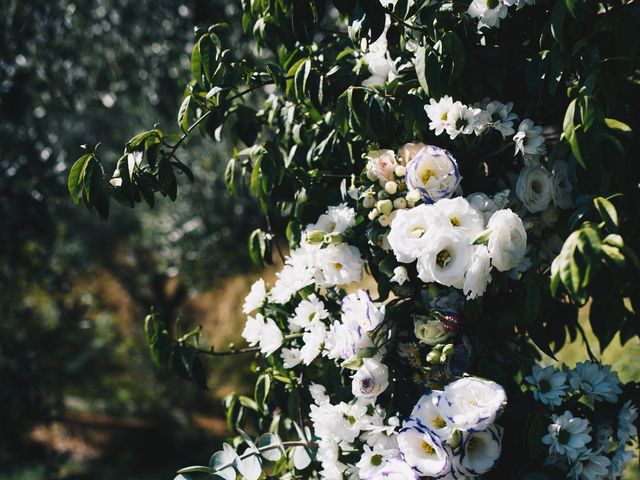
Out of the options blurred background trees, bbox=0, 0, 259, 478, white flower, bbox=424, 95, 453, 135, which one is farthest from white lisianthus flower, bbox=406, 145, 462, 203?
blurred background trees, bbox=0, 0, 259, 478

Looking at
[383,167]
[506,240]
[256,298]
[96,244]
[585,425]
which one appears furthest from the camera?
[96,244]

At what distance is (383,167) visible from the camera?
145cm

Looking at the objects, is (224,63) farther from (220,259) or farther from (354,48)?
(220,259)

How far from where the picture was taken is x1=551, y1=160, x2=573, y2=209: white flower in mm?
1353

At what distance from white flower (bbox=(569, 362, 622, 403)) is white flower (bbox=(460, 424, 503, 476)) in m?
0.27

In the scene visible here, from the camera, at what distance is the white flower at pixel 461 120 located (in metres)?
1.36

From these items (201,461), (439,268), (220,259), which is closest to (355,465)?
(439,268)

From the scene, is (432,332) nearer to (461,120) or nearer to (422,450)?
(422,450)

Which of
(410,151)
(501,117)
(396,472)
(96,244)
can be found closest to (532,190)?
(501,117)

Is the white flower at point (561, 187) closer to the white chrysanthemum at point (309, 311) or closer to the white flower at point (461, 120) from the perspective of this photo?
the white flower at point (461, 120)

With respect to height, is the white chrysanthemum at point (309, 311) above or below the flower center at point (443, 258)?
above

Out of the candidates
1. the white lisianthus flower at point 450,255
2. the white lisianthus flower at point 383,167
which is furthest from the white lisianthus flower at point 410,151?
the white lisianthus flower at point 450,255

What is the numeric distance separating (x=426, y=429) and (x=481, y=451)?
0.42ft

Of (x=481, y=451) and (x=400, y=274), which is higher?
(x=400, y=274)
